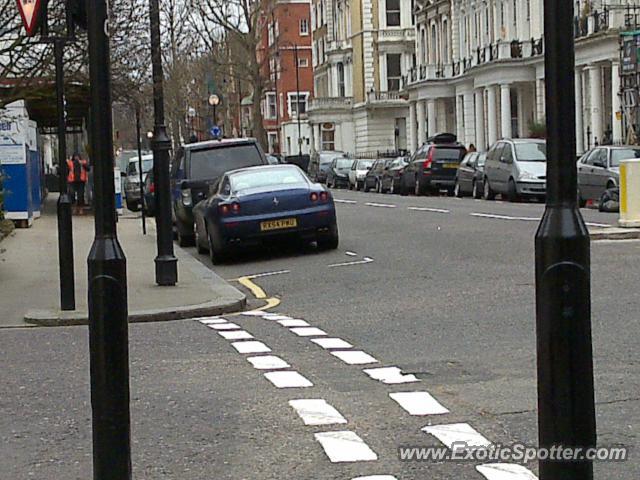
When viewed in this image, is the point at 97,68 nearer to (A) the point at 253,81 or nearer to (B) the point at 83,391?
(B) the point at 83,391

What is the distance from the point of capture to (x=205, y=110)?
8831 cm

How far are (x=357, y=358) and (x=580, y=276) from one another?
5970 mm

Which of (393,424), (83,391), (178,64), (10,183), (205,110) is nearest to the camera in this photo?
(393,424)

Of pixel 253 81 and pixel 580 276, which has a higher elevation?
pixel 253 81

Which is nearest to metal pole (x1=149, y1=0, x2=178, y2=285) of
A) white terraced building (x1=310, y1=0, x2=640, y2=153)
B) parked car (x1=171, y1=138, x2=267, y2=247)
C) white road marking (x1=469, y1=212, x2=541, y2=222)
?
parked car (x1=171, y1=138, x2=267, y2=247)

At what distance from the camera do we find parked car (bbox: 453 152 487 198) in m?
40.1

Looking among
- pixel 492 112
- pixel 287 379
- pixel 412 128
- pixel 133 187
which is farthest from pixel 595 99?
pixel 287 379

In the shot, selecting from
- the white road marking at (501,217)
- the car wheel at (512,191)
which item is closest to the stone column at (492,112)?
the car wheel at (512,191)

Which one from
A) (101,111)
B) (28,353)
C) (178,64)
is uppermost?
(178,64)

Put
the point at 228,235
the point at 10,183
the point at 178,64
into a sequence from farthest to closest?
the point at 178,64, the point at 10,183, the point at 228,235

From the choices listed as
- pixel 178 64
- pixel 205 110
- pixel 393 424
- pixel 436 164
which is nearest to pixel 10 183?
pixel 436 164

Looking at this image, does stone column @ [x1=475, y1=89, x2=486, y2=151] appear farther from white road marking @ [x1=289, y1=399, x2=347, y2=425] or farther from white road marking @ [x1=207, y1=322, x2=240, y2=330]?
white road marking @ [x1=289, y1=399, x2=347, y2=425]

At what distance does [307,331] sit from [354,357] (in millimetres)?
1761

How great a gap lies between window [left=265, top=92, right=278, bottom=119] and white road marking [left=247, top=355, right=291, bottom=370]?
4336 inches
